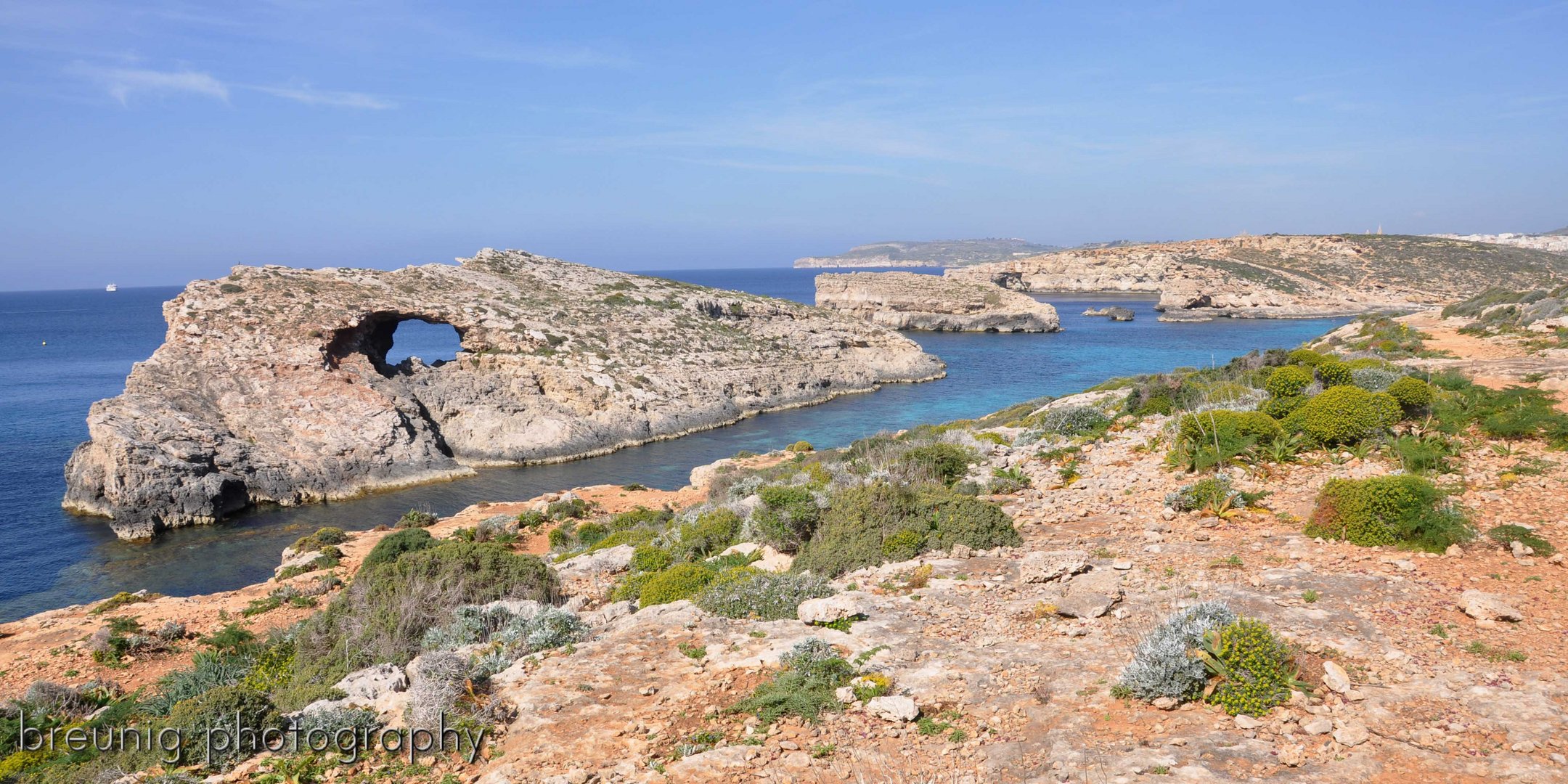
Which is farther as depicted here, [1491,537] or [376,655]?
[376,655]

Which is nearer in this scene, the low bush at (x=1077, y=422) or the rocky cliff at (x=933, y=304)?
the low bush at (x=1077, y=422)

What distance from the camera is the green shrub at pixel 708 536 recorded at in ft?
44.4

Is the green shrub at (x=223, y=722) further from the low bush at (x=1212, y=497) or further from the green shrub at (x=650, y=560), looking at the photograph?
the low bush at (x=1212, y=497)

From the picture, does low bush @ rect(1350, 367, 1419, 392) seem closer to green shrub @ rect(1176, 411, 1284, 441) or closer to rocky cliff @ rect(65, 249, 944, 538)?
green shrub @ rect(1176, 411, 1284, 441)

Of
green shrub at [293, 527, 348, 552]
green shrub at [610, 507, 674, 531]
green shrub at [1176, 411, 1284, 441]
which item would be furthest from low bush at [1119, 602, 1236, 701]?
green shrub at [293, 527, 348, 552]

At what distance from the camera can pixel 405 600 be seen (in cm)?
1084

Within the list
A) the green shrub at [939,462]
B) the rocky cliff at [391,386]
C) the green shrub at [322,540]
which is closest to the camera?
the green shrub at [939,462]

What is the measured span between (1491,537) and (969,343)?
225 feet

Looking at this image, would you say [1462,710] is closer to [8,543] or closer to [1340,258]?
[8,543]

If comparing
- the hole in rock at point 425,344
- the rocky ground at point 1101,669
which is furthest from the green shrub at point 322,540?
the hole in rock at point 425,344

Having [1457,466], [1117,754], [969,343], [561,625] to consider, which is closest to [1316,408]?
[1457,466]

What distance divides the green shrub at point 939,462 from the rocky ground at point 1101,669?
340cm

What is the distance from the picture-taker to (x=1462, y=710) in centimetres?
575

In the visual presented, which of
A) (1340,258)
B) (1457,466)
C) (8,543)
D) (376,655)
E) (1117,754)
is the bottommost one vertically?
(8,543)
